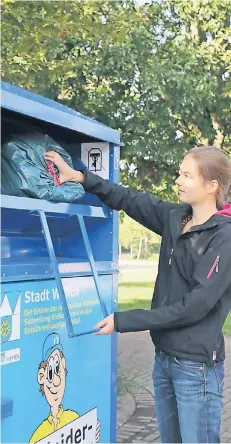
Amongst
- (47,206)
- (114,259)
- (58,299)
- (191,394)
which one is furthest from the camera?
(114,259)

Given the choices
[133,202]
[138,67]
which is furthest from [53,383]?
[138,67]

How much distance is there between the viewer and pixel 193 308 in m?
2.39

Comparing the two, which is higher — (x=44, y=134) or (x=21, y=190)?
(x=44, y=134)

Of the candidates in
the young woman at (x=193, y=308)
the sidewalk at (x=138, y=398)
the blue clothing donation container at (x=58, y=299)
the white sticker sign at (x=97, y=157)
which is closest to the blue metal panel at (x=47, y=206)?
the blue clothing donation container at (x=58, y=299)

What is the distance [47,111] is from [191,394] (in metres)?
1.38

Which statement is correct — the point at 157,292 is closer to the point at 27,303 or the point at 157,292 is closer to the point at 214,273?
the point at 214,273

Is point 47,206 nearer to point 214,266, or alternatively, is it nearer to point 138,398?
point 214,266

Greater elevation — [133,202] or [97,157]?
[97,157]

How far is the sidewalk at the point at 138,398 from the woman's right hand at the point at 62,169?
2.46 m

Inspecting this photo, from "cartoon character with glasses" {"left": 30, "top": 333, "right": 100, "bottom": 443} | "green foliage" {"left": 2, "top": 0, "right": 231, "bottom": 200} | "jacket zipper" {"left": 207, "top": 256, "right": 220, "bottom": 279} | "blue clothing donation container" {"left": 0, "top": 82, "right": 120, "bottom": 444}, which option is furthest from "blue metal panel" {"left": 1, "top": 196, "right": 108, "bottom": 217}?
"green foliage" {"left": 2, "top": 0, "right": 231, "bottom": 200}

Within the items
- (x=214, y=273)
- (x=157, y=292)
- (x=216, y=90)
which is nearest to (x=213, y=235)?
(x=214, y=273)

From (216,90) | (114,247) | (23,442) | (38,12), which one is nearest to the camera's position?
(23,442)

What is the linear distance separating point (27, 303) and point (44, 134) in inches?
33.2

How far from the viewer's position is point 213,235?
8.22 ft
